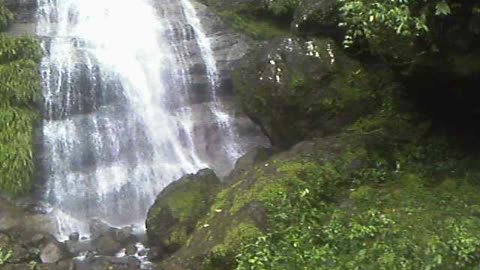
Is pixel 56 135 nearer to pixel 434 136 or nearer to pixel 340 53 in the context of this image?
pixel 340 53

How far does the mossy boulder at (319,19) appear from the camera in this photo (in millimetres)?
10672

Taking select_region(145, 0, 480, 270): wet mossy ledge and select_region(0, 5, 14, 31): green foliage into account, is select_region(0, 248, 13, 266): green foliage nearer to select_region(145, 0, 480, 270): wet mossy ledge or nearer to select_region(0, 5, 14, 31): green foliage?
select_region(145, 0, 480, 270): wet mossy ledge

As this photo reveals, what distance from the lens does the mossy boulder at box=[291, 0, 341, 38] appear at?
1067 cm

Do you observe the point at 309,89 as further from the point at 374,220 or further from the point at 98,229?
the point at 98,229

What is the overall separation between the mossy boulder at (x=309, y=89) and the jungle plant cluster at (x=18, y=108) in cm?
456

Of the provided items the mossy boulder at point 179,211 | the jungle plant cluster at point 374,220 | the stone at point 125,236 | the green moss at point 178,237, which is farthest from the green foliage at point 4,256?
the jungle plant cluster at point 374,220

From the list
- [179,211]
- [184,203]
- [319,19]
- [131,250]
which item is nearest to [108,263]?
[131,250]

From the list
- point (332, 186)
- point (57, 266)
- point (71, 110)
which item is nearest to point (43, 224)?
point (57, 266)

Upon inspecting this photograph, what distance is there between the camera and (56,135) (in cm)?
1226

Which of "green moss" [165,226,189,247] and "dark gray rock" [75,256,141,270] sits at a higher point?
"green moss" [165,226,189,247]

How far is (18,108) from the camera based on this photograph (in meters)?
12.2

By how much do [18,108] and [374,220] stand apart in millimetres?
8018

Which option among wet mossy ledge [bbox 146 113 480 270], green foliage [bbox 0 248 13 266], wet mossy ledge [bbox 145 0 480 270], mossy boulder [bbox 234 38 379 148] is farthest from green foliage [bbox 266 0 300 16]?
green foliage [bbox 0 248 13 266]

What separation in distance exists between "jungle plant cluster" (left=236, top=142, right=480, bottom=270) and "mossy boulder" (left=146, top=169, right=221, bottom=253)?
1.97 meters
